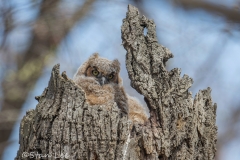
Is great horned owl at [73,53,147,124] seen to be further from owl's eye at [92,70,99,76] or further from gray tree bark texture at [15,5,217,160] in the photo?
gray tree bark texture at [15,5,217,160]

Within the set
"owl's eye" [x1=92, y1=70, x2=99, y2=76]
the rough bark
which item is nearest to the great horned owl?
"owl's eye" [x1=92, y1=70, x2=99, y2=76]

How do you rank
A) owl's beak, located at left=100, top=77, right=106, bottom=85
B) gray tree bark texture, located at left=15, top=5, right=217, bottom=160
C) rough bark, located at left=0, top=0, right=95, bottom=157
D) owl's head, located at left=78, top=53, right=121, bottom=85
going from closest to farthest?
gray tree bark texture, located at left=15, top=5, right=217, bottom=160 < owl's beak, located at left=100, top=77, right=106, bottom=85 < owl's head, located at left=78, top=53, right=121, bottom=85 < rough bark, located at left=0, top=0, right=95, bottom=157

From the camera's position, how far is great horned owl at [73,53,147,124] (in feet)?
15.3

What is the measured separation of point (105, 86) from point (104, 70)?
1.10 feet

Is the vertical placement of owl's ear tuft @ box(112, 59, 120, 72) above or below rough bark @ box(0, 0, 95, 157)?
below

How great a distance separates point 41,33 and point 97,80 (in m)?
4.49

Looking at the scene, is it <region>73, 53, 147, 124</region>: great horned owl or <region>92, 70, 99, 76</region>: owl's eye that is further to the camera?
<region>92, 70, 99, 76</region>: owl's eye

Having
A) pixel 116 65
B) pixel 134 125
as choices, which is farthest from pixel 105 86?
pixel 134 125

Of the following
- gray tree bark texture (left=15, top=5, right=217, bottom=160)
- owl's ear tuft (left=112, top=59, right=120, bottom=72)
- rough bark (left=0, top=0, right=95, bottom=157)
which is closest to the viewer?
gray tree bark texture (left=15, top=5, right=217, bottom=160)

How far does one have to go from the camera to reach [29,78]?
893cm

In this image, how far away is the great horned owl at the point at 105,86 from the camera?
4656 mm

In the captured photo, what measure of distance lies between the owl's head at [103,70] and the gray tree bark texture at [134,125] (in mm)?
1579

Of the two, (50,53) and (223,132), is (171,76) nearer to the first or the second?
(223,132)

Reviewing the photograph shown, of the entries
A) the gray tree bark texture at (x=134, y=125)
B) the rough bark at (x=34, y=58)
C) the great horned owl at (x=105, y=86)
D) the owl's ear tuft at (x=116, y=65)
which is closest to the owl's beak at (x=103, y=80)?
the great horned owl at (x=105, y=86)
